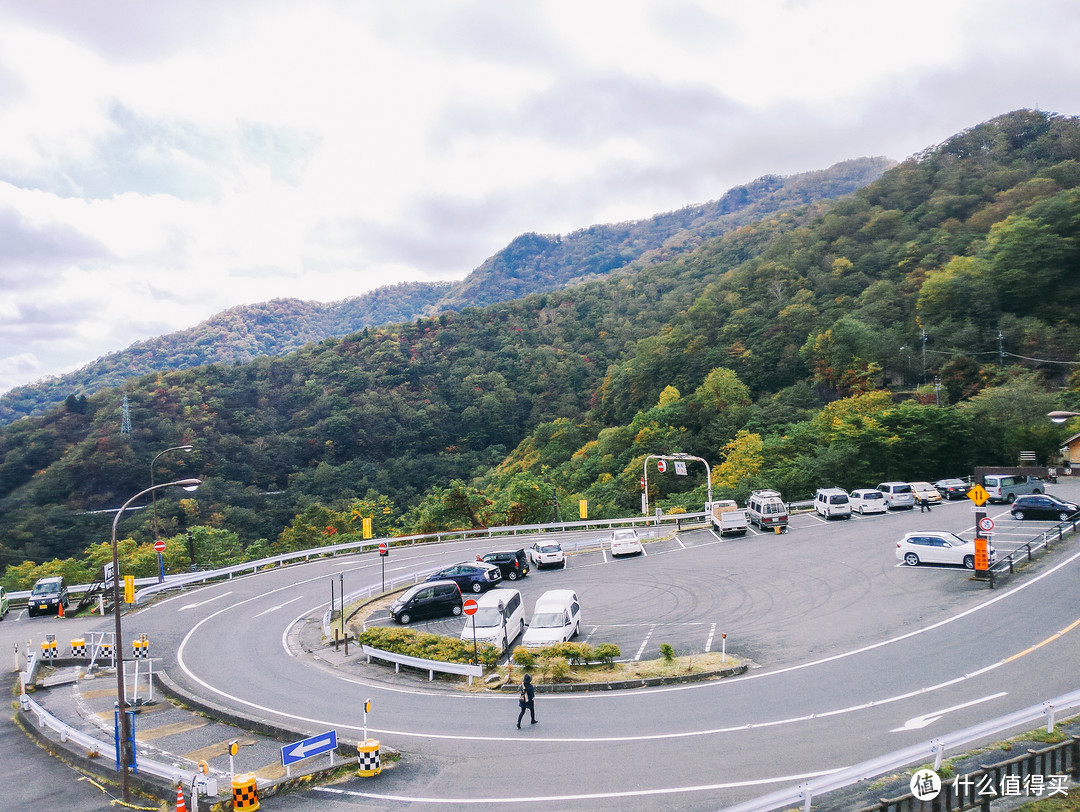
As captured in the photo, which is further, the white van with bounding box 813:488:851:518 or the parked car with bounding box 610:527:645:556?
the white van with bounding box 813:488:851:518

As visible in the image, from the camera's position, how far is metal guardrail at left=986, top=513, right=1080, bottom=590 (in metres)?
21.6

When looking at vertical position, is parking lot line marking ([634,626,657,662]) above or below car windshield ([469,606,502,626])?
below

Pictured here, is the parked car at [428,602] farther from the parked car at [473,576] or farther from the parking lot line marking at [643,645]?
the parking lot line marking at [643,645]

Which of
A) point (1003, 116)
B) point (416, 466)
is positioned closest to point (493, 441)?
point (416, 466)

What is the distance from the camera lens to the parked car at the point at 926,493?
3521 centimetres

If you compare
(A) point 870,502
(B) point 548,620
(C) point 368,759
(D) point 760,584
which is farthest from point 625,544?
(C) point 368,759

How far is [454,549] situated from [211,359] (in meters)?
170

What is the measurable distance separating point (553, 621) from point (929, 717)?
1050cm

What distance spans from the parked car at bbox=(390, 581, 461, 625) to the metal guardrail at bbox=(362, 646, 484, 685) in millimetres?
3711

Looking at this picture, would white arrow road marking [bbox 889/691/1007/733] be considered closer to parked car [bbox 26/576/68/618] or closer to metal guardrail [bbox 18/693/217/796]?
metal guardrail [bbox 18/693/217/796]

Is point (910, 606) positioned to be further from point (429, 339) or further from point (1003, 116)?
point (1003, 116)

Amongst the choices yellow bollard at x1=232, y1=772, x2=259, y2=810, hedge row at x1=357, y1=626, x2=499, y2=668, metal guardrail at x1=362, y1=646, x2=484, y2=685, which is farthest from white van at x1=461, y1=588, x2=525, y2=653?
yellow bollard at x1=232, y1=772, x2=259, y2=810

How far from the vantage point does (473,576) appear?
27.4m

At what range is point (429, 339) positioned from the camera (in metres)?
117
